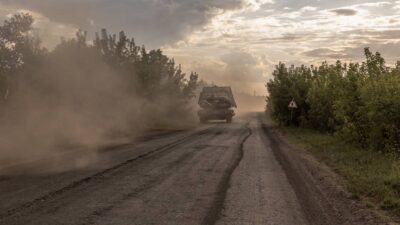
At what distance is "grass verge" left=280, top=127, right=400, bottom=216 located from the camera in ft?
28.4

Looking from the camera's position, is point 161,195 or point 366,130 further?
point 366,130

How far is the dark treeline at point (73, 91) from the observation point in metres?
→ 18.5

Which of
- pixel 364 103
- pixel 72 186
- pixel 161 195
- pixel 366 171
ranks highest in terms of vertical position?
pixel 364 103

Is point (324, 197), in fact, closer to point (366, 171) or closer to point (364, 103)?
point (366, 171)

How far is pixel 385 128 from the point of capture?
14.8 meters

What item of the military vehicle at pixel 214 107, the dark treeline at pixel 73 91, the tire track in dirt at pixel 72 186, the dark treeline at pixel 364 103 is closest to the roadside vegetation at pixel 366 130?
the dark treeline at pixel 364 103

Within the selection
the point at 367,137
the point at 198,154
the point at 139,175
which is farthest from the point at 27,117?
the point at 367,137

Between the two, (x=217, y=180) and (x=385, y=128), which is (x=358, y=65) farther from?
(x=217, y=180)

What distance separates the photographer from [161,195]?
837 centimetres

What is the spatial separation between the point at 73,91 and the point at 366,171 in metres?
14.7

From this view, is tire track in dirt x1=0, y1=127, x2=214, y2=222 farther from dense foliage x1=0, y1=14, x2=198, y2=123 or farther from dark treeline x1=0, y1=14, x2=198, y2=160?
dense foliage x1=0, y1=14, x2=198, y2=123

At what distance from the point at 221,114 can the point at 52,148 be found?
79.1ft

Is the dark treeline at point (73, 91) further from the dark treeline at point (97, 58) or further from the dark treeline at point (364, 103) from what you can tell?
the dark treeline at point (364, 103)

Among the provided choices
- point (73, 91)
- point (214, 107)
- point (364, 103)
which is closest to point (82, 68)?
point (73, 91)
